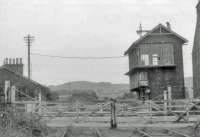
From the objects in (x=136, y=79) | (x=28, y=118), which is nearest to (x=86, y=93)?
(x=136, y=79)

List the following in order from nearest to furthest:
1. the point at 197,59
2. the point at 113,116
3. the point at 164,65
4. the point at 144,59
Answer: the point at 113,116 < the point at 197,59 < the point at 164,65 < the point at 144,59

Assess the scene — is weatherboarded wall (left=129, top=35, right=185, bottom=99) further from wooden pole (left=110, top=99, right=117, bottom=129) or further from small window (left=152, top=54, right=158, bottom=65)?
wooden pole (left=110, top=99, right=117, bottom=129)

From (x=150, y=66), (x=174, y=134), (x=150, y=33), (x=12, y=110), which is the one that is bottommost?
(x=174, y=134)

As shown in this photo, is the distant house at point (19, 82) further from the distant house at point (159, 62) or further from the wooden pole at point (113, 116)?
the wooden pole at point (113, 116)

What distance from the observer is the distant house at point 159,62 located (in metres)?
52.0

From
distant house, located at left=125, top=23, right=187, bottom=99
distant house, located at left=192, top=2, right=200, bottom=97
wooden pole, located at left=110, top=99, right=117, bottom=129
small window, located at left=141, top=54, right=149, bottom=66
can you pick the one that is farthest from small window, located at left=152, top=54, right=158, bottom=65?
wooden pole, located at left=110, top=99, right=117, bottom=129

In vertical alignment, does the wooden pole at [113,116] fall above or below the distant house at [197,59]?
below

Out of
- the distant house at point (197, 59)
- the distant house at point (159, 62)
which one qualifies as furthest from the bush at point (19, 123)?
the distant house at point (159, 62)

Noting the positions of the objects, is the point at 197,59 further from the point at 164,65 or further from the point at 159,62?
the point at 159,62

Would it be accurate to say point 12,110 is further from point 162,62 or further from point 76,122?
point 162,62

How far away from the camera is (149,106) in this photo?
24.0 m

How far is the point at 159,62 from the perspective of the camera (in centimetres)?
5231

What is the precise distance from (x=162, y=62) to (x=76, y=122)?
101 ft

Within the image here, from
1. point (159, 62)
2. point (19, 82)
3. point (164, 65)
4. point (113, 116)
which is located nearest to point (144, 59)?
point (159, 62)
